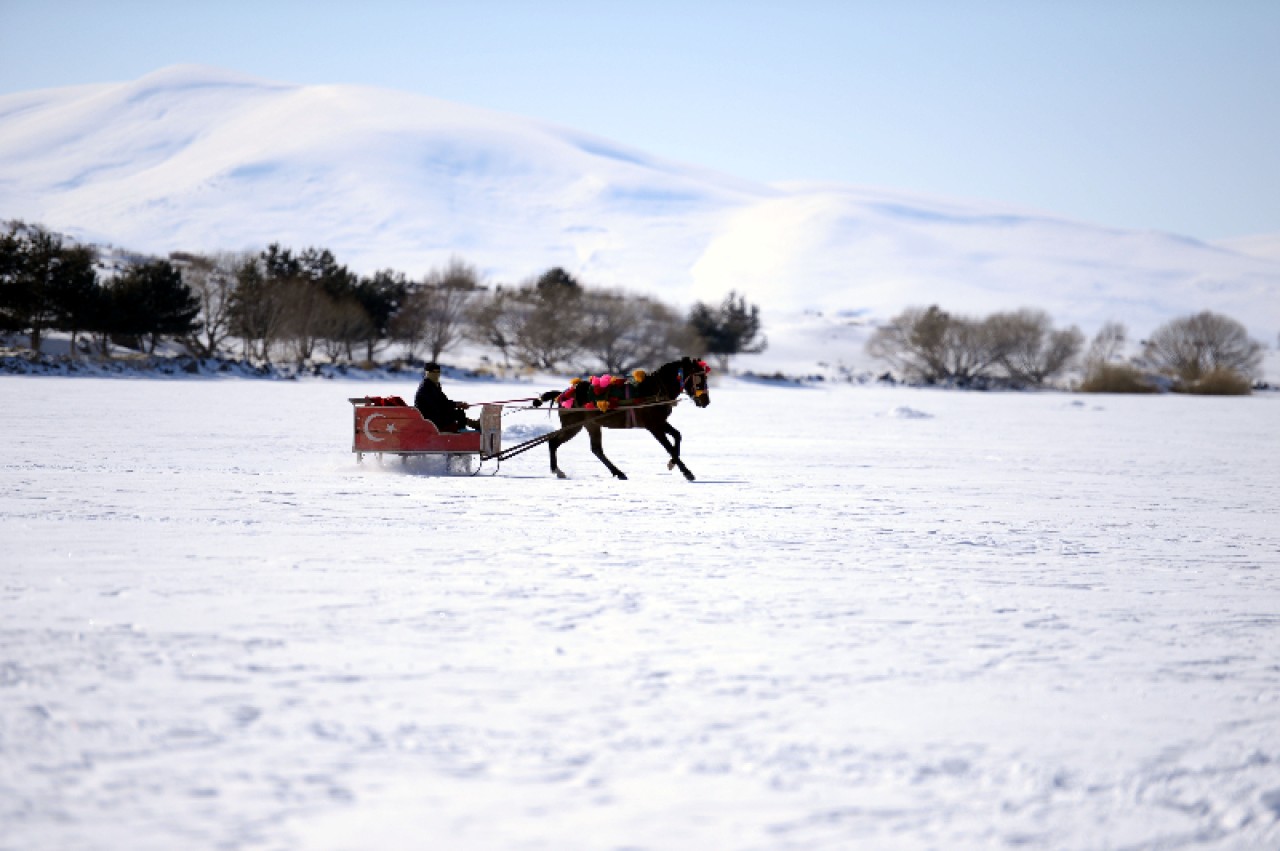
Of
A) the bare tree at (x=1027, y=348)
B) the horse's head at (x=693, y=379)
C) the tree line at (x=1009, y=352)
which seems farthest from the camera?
the bare tree at (x=1027, y=348)

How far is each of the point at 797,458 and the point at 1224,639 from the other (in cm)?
1203

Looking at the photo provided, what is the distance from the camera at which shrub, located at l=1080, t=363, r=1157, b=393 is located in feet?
228

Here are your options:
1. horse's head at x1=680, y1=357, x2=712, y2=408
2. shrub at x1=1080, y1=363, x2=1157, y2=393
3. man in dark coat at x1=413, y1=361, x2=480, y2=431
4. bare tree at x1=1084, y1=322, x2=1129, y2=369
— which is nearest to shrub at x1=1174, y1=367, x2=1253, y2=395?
shrub at x1=1080, y1=363, x2=1157, y2=393

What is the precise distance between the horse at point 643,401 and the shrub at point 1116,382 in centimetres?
6016

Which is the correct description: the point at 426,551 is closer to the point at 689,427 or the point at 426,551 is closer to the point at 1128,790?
the point at 1128,790

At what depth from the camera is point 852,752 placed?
15.4ft

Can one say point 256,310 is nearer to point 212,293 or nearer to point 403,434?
point 212,293

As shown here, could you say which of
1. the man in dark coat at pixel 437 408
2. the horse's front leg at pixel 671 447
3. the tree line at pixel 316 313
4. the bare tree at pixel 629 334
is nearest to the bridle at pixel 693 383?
the horse's front leg at pixel 671 447

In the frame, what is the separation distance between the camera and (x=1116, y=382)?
69.7 metres

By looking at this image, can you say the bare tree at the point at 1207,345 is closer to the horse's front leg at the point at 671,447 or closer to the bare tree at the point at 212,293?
the bare tree at the point at 212,293

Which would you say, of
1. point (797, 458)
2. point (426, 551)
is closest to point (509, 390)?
point (797, 458)

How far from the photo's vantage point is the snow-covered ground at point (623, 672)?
13.5ft

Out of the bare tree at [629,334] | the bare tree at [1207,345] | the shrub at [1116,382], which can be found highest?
the bare tree at [1207,345]

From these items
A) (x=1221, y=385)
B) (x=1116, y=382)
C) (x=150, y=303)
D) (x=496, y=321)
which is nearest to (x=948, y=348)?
(x=1116, y=382)
